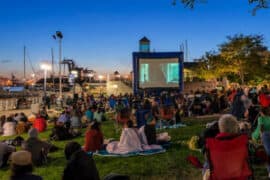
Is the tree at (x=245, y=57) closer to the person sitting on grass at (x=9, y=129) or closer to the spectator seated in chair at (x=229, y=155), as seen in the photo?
the person sitting on grass at (x=9, y=129)

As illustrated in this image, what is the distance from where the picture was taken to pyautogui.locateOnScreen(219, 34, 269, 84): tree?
38.2 meters

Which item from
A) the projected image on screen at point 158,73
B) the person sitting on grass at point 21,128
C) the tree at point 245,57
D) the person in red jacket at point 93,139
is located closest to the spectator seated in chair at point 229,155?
the person in red jacket at point 93,139

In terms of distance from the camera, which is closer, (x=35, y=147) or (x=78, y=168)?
(x=78, y=168)

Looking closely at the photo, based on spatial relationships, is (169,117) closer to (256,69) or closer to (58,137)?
(58,137)

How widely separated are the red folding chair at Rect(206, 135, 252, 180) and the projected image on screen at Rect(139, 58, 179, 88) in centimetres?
2279

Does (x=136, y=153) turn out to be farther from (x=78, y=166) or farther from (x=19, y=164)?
(x=19, y=164)

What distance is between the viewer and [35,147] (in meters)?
8.50

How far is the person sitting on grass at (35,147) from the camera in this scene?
8414mm

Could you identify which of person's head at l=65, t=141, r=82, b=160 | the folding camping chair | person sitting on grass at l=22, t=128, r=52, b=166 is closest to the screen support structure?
the folding camping chair

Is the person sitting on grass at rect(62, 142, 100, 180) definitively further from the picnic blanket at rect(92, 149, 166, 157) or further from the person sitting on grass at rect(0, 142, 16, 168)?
the person sitting on grass at rect(0, 142, 16, 168)

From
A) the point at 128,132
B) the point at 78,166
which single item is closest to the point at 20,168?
the point at 78,166

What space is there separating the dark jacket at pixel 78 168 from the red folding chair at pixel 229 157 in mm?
1785

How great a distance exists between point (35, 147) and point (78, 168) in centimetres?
387

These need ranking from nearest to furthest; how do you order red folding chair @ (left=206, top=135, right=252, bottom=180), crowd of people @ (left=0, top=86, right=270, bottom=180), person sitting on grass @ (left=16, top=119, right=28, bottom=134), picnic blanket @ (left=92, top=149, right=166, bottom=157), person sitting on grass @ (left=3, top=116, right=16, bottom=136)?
red folding chair @ (left=206, top=135, right=252, bottom=180) < crowd of people @ (left=0, top=86, right=270, bottom=180) < picnic blanket @ (left=92, top=149, right=166, bottom=157) < person sitting on grass @ (left=3, top=116, right=16, bottom=136) < person sitting on grass @ (left=16, top=119, right=28, bottom=134)
